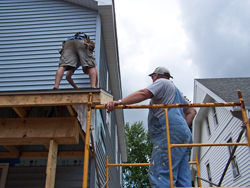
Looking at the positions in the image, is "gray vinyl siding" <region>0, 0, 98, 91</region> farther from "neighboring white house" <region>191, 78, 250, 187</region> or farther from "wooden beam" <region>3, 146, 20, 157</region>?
"neighboring white house" <region>191, 78, 250, 187</region>

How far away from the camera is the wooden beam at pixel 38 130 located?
3596 mm

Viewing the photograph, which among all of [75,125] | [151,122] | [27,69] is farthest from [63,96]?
[27,69]

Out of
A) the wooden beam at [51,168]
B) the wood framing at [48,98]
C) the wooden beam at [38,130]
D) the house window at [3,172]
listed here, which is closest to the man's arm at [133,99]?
the wood framing at [48,98]

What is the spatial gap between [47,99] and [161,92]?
5.56 ft

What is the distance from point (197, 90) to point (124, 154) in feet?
21.3

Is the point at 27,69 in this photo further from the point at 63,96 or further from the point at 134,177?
the point at 134,177

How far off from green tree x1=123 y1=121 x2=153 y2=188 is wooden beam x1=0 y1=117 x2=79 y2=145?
22.6 m

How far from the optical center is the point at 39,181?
4461 mm

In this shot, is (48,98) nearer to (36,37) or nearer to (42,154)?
(42,154)

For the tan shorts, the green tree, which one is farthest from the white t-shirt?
the green tree

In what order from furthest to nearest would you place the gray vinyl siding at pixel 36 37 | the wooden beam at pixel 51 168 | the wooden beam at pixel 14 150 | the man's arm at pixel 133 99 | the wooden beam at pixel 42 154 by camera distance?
the gray vinyl siding at pixel 36 37 → the wooden beam at pixel 42 154 → the wooden beam at pixel 14 150 → the wooden beam at pixel 51 168 → the man's arm at pixel 133 99

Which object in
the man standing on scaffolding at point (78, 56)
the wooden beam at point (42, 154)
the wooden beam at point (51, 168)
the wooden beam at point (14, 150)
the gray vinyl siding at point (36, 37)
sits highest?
the gray vinyl siding at point (36, 37)

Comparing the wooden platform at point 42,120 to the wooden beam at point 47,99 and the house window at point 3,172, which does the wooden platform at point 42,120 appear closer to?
the wooden beam at point 47,99

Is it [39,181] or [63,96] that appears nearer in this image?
[63,96]
